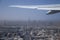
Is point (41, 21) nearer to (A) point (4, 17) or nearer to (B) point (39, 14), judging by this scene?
(B) point (39, 14)

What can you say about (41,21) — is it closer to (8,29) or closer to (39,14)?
(39,14)

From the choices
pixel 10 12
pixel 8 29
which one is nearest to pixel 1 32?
pixel 8 29

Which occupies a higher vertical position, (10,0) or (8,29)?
(10,0)

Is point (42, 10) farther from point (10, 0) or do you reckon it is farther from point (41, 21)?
point (10, 0)

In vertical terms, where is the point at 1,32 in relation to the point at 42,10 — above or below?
below

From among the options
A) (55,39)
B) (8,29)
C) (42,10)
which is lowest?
(55,39)

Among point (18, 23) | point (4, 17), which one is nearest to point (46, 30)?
point (18, 23)

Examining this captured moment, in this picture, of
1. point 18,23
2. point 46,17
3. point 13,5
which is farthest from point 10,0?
point 46,17
